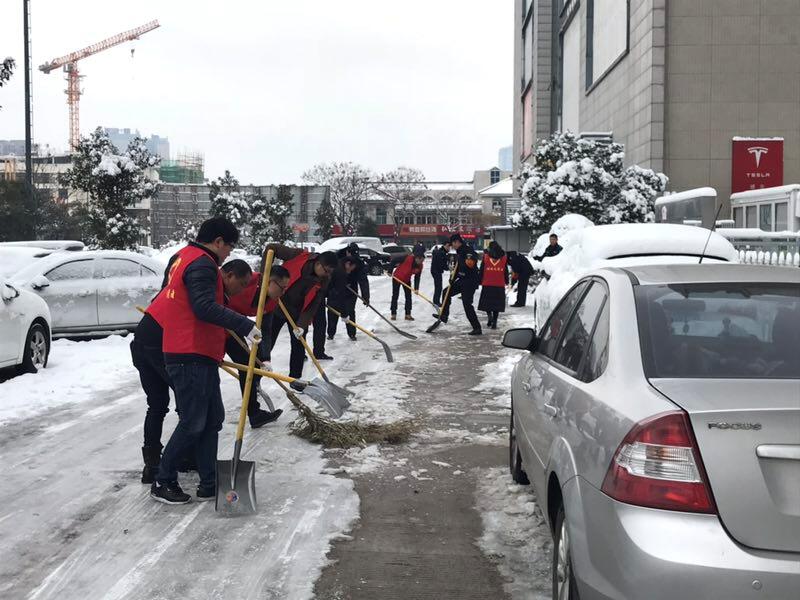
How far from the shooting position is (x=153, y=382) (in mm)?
6055

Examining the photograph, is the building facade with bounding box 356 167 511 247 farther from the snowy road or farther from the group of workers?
the group of workers

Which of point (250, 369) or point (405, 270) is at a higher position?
point (405, 270)

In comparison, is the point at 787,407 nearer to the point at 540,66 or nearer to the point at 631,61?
the point at 631,61

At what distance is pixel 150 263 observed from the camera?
1473cm

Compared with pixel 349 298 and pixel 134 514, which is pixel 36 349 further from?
pixel 134 514

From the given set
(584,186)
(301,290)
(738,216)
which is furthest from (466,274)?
(738,216)

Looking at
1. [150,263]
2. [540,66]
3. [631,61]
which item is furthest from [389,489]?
[540,66]

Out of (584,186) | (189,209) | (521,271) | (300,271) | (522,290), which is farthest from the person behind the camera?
(189,209)

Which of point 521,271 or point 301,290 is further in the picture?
point 521,271

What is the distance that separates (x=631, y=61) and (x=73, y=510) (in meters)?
34.7

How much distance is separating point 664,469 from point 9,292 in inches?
368

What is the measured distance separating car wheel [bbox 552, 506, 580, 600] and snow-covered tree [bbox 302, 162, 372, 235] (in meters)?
76.3

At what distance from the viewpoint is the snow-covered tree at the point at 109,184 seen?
26.0 m

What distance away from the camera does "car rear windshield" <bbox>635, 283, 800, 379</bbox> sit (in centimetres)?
320
